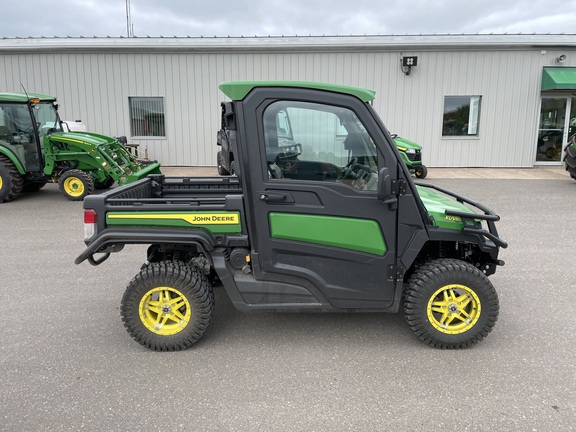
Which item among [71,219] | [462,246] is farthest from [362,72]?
[462,246]

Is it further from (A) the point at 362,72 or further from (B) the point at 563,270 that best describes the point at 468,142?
(B) the point at 563,270

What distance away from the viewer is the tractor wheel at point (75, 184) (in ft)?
31.2

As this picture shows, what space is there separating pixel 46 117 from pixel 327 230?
9106 millimetres

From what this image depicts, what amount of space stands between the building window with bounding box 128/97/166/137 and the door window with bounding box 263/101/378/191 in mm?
13012

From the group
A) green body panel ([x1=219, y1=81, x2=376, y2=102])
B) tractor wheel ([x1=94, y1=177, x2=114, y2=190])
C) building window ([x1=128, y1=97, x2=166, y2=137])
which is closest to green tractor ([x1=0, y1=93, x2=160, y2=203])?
tractor wheel ([x1=94, y1=177, x2=114, y2=190])

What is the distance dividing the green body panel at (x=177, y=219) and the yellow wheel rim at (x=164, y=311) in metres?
0.51

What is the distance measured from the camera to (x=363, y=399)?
282 centimetres

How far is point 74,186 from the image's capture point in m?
9.62

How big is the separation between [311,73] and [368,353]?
1267cm

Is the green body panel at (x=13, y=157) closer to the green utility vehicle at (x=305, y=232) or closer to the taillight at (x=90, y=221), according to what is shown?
the green utility vehicle at (x=305, y=232)

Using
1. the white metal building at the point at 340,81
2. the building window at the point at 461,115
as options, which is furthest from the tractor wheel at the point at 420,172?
the building window at the point at 461,115

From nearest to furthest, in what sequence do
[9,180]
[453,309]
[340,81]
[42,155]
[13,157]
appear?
[453,309] → [9,180] → [13,157] → [42,155] → [340,81]

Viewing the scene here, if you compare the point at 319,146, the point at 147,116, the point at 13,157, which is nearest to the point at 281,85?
the point at 319,146

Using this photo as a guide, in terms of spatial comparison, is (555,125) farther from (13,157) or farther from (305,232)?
Answer: (13,157)
